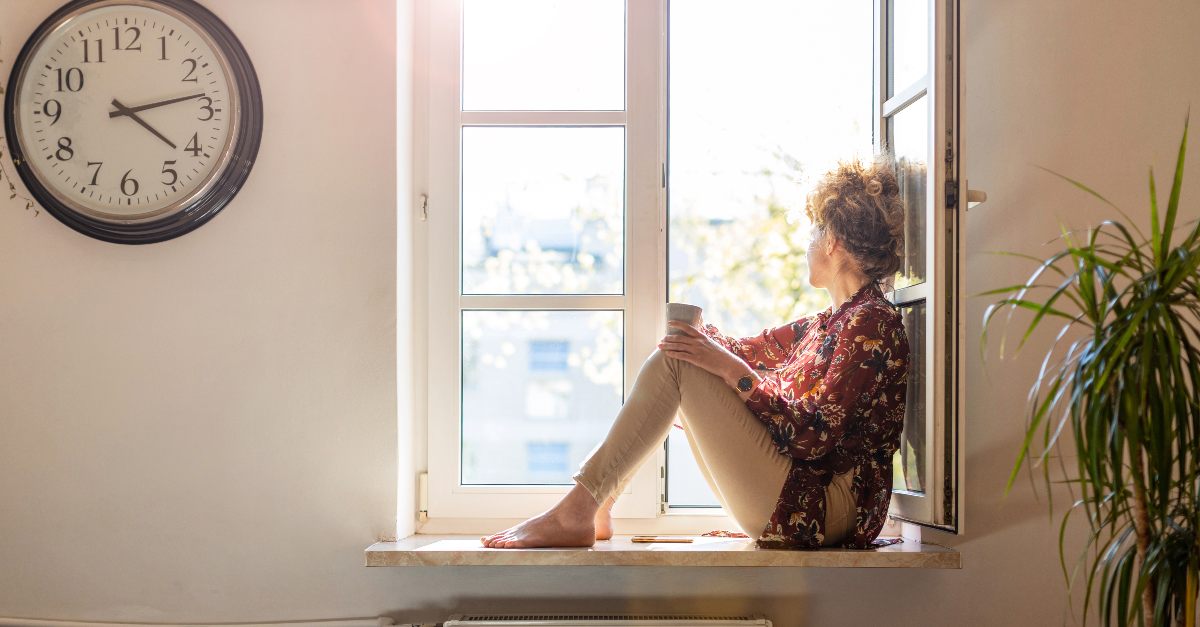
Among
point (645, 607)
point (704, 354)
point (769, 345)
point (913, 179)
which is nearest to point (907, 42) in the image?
point (913, 179)

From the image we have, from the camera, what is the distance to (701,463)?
6.98 ft

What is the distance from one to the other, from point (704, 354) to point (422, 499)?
802 mm

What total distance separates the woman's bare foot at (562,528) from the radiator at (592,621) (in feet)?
0.53

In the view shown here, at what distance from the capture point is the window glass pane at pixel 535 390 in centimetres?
235

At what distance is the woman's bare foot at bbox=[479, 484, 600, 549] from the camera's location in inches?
79.7

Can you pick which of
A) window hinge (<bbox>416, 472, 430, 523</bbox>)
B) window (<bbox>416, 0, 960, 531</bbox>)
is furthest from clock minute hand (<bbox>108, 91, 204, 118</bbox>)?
window hinge (<bbox>416, 472, 430, 523</bbox>)

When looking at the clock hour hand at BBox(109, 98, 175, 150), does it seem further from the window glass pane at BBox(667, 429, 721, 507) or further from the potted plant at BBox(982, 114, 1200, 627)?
the potted plant at BBox(982, 114, 1200, 627)

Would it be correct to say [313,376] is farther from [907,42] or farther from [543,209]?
[907,42]

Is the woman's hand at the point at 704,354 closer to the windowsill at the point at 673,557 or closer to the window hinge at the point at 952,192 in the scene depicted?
the windowsill at the point at 673,557

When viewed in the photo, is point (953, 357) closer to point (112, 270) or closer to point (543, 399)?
point (543, 399)

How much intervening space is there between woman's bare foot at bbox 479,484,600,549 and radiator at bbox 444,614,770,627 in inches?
6.4

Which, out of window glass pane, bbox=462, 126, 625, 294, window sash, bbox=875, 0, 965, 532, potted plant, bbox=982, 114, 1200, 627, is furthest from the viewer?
window glass pane, bbox=462, 126, 625, 294

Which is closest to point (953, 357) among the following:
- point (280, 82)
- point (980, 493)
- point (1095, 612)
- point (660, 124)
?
point (980, 493)

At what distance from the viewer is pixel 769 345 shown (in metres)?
2.27
